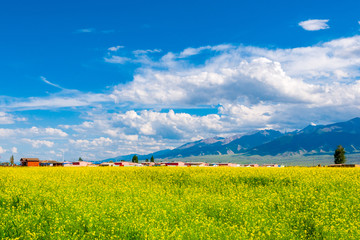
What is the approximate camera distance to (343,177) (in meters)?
34.2

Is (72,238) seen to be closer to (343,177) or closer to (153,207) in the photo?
(153,207)

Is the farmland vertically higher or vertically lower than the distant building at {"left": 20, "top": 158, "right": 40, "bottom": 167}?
lower

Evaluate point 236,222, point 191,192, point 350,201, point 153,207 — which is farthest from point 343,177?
point 153,207

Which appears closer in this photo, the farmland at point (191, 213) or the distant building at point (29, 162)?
the farmland at point (191, 213)

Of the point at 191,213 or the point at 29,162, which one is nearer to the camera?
the point at 191,213

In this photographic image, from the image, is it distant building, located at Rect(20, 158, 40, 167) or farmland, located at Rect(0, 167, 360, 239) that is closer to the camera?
farmland, located at Rect(0, 167, 360, 239)

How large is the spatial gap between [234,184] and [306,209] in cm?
1086

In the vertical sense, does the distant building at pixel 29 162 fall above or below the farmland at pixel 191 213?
above

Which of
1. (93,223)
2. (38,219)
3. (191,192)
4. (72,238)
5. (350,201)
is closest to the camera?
(72,238)

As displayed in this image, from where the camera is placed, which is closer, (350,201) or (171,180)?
(350,201)

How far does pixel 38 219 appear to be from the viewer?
65.4ft

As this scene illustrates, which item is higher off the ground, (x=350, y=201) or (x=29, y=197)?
(x=29, y=197)

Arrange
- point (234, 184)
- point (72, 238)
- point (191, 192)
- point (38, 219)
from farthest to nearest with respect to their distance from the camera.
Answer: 1. point (234, 184)
2. point (191, 192)
3. point (38, 219)
4. point (72, 238)

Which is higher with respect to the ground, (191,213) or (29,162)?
(29,162)
